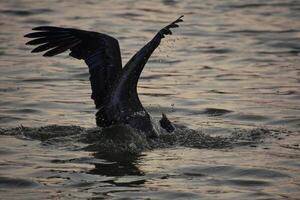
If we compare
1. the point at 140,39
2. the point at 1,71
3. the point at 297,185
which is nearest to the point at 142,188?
the point at 297,185

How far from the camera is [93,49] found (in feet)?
31.8

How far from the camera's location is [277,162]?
30.2 ft

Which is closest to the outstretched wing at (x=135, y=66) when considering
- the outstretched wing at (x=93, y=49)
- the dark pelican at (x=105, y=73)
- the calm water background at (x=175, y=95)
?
the dark pelican at (x=105, y=73)

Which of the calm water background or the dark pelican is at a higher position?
the dark pelican

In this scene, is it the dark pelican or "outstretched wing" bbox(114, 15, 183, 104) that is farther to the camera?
the dark pelican

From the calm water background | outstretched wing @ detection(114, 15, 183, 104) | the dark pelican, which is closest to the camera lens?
the calm water background

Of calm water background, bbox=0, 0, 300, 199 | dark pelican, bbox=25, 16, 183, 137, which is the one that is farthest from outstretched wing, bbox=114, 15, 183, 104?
calm water background, bbox=0, 0, 300, 199

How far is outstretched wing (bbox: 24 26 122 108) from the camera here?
9594 millimetres

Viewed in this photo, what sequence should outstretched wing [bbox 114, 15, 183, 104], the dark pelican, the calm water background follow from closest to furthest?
the calm water background, outstretched wing [bbox 114, 15, 183, 104], the dark pelican

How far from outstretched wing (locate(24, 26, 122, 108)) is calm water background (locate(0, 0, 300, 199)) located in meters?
0.76

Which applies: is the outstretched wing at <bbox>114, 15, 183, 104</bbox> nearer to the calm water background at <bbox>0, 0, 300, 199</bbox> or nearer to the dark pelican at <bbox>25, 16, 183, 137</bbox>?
the dark pelican at <bbox>25, 16, 183, 137</bbox>

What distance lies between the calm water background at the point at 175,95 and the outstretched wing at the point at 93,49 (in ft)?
2.48

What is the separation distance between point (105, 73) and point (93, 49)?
28 centimetres

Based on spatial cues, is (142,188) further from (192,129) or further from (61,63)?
(61,63)
